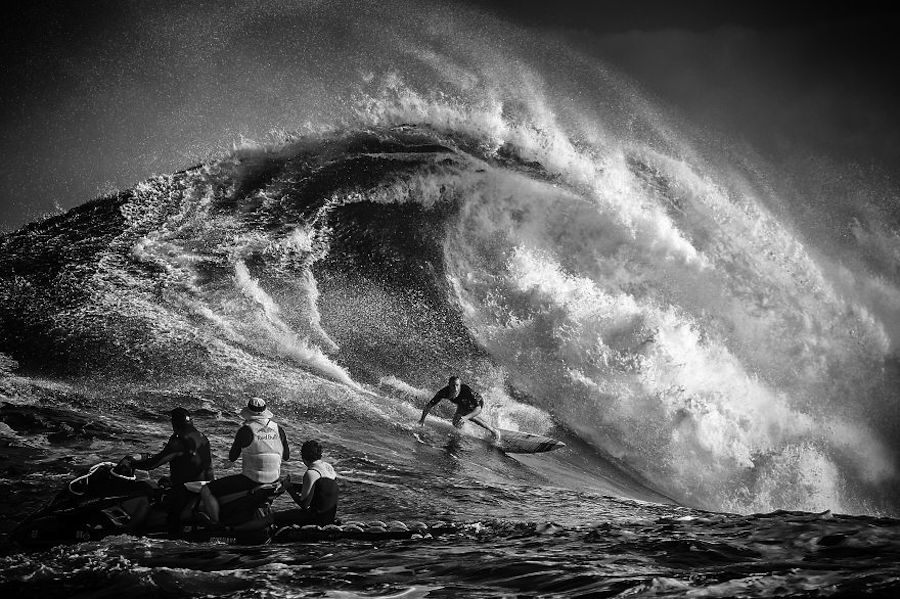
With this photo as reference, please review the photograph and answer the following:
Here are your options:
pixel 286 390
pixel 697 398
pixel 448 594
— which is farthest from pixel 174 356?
pixel 697 398

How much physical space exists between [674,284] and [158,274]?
1276cm

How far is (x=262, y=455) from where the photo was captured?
5094 mm

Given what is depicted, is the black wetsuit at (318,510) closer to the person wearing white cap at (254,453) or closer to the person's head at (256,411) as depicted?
the person wearing white cap at (254,453)

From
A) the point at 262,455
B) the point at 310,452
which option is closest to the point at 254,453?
the point at 262,455

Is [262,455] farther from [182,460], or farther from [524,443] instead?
[524,443]

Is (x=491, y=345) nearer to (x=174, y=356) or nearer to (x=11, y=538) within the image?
(x=174, y=356)

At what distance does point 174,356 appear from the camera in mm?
10336

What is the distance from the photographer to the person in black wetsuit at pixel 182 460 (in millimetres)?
4910

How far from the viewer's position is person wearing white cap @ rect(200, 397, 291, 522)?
4992mm

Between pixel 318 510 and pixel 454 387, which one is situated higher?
pixel 454 387

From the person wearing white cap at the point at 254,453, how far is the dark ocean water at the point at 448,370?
56 cm

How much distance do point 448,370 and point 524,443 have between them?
3275 millimetres

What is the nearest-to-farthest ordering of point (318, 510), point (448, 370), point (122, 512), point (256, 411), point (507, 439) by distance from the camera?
point (122, 512)
point (318, 510)
point (256, 411)
point (507, 439)
point (448, 370)

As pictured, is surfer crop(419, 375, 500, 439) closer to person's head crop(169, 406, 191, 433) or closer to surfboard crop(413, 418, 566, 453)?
surfboard crop(413, 418, 566, 453)
